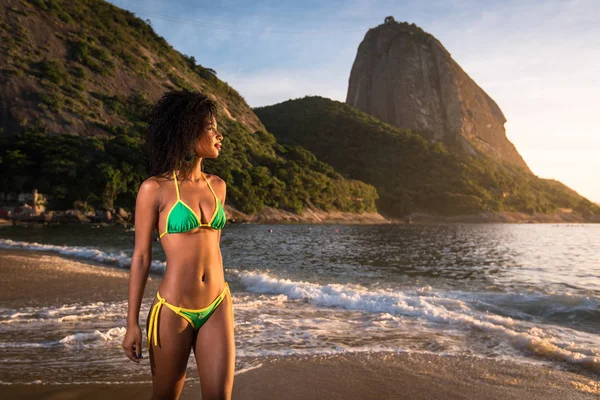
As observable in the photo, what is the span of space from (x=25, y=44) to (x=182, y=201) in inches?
3540

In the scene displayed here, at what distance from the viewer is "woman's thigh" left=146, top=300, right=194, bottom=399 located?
2744 mm

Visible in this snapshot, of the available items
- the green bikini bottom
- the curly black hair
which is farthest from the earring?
the green bikini bottom

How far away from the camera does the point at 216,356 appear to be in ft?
9.01

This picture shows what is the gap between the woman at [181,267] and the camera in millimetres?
2754

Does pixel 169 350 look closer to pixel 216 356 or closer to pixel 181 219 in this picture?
pixel 216 356

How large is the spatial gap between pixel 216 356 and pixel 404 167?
435 ft

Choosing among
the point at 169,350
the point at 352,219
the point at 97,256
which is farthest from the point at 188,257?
the point at 352,219

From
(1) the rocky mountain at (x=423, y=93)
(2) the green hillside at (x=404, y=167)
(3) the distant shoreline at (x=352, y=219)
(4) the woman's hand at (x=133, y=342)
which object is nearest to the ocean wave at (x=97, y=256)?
(4) the woman's hand at (x=133, y=342)

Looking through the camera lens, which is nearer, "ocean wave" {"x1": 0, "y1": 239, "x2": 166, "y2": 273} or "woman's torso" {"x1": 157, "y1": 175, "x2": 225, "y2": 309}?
"woman's torso" {"x1": 157, "y1": 175, "x2": 225, "y2": 309}

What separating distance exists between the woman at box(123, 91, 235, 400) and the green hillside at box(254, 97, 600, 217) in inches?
4412

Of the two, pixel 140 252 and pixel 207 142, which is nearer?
pixel 140 252

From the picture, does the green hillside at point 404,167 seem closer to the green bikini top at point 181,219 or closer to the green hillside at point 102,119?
the green hillside at point 102,119

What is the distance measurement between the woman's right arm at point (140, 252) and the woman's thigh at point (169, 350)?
0.12m

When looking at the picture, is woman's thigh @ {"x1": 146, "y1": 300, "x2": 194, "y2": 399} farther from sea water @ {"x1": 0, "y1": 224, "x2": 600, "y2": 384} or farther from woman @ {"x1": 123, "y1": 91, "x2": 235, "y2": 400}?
sea water @ {"x1": 0, "y1": 224, "x2": 600, "y2": 384}
